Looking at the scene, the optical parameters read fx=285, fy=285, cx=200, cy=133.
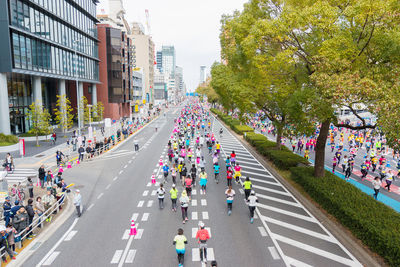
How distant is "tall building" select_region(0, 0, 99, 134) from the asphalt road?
20.7 m

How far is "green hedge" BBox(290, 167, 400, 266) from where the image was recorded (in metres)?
9.51

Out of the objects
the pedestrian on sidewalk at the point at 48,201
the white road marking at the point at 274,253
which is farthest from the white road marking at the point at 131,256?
the pedestrian on sidewalk at the point at 48,201

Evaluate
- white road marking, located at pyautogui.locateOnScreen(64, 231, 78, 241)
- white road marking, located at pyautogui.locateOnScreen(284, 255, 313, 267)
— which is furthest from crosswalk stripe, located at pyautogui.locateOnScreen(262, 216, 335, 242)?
white road marking, located at pyautogui.locateOnScreen(64, 231, 78, 241)

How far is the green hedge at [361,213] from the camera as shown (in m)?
9.51

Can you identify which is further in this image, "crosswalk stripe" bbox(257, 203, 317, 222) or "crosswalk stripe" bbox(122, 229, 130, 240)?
"crosswalk stripe" bbox(257, 203, 317, 222)

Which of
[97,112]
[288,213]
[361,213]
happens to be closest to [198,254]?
[288,213]

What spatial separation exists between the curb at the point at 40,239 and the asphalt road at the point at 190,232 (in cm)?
23

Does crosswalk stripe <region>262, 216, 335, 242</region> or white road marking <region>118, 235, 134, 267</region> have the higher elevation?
crosswalk stripe <region>262, 216, 335, 242</region>

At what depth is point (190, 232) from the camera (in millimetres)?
12609

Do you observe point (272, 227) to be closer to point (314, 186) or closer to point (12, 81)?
point (314, 186)

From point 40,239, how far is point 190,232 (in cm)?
640

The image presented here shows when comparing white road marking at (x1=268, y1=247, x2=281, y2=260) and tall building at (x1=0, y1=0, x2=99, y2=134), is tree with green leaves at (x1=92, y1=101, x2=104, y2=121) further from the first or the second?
white road marking at (x1=268, y1=247, x2=281, y2=260)

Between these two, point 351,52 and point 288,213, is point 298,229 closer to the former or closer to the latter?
point 288,213

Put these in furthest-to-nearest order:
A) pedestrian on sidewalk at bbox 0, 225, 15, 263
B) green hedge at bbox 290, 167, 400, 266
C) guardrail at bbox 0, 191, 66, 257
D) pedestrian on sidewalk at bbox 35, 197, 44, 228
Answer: pedestrian on sidewalk at bbox 35, 197, 44, 228 < guardrail at bbox 0, 191, 66, 257 < pedestrian on sidewalk at bbox 0, 225, 15, 263 < green hedge at bbox 290, 167, 400, 266
